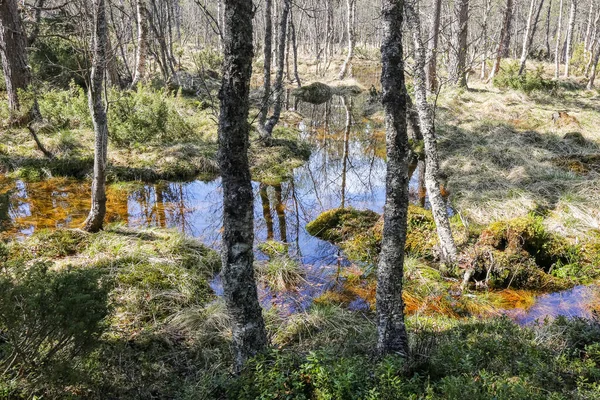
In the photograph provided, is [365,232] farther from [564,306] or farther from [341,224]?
[564,306]

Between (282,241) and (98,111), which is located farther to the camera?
(282,241)

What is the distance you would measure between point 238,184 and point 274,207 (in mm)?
5906

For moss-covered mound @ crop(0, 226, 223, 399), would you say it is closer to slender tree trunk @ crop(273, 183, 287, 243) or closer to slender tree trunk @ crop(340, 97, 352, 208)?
slender tree trunk @ crop(273, 183, 287, 243)

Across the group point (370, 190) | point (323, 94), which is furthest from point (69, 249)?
point (323, 94)

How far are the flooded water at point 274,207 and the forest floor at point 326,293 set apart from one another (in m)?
0.32

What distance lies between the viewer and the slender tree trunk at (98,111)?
5371 mm

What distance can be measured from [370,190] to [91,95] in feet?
22.2

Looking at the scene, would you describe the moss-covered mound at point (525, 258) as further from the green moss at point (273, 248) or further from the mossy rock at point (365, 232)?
the green moss at point (273, 248)

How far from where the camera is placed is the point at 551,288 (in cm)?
608

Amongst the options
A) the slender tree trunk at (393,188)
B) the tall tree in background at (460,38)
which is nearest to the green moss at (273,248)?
the slender tree trunk at (393,188)

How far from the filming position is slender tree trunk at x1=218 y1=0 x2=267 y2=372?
3.04 metres

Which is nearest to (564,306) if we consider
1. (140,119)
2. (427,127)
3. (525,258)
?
(525,258)

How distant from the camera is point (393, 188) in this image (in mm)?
3406

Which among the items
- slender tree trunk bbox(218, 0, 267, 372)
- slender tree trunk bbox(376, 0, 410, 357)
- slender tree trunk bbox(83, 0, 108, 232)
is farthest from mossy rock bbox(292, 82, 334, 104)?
slender tree trunk bbox(218, 0, 267, 372)
